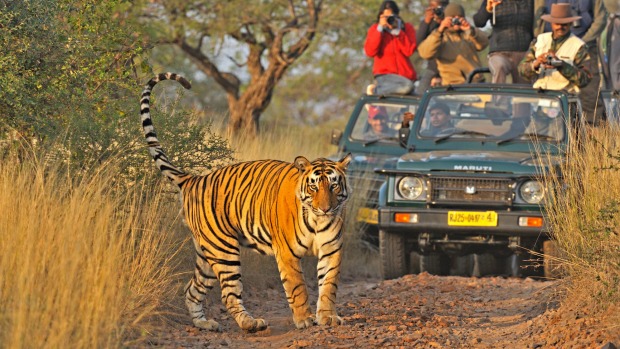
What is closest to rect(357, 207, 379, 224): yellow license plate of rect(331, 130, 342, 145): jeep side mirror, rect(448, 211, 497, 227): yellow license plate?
rect(331, 130, 342, 145): jeep side mirror

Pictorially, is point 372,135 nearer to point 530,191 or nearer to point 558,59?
point 558,59

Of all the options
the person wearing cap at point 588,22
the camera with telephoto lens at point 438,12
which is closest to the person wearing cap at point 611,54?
the person wearing cap at point 588,22

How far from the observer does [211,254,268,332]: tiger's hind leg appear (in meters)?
9.05

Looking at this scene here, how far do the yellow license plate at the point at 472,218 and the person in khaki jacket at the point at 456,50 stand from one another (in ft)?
14.6

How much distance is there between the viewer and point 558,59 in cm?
1379

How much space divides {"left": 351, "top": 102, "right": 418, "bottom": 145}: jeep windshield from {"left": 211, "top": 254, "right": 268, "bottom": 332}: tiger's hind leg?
6.41 meters

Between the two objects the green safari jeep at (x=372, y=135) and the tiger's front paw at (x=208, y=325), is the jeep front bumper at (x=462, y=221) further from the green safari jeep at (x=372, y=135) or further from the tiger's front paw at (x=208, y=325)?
the tiger's front paw at (x=208, y=325)

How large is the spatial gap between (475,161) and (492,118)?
1.35 meters

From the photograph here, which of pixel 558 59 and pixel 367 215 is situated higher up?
pixel 558 59

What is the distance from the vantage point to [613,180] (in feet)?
30.8

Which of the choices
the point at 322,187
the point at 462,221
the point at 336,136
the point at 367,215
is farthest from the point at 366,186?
the point at 322,187

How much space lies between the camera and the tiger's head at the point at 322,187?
864 centimetres

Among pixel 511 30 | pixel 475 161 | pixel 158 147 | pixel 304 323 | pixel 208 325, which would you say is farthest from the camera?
pixel 511 30

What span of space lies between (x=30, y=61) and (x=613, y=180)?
4434 millimetres
